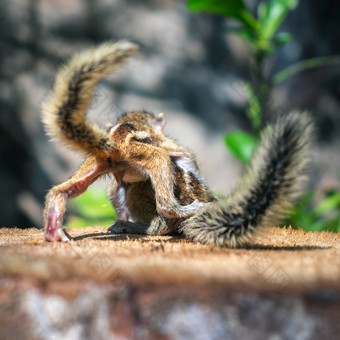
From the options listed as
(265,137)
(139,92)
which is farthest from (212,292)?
(139,92)

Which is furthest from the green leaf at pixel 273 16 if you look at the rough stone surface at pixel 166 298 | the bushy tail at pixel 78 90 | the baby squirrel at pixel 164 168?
the rough stone surface at pixel 166 298

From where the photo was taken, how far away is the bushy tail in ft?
2.39

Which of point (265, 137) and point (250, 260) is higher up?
point (265, 137)

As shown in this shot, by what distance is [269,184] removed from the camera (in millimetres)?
720

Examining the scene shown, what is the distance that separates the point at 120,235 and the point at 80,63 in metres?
0.42

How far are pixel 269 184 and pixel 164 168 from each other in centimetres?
23

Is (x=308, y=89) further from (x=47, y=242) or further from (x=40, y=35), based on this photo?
(x=47, y=242)

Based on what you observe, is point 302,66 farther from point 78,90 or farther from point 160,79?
point 78,90

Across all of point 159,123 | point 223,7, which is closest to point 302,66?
point 223,7

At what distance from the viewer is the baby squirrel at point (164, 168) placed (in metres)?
0.71

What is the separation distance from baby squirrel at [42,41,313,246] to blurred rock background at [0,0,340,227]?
1.88 m

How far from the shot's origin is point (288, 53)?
3.07 meters

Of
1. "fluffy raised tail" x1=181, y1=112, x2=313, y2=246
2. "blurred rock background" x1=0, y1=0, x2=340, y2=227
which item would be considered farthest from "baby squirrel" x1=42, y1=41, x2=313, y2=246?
"blurred rock background" x1=0, y1=0, x2=340, y2=227

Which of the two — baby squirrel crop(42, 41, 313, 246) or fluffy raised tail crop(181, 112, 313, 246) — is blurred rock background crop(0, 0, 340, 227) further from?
fluffy raised tail crop(181, 112, 313, 246)
